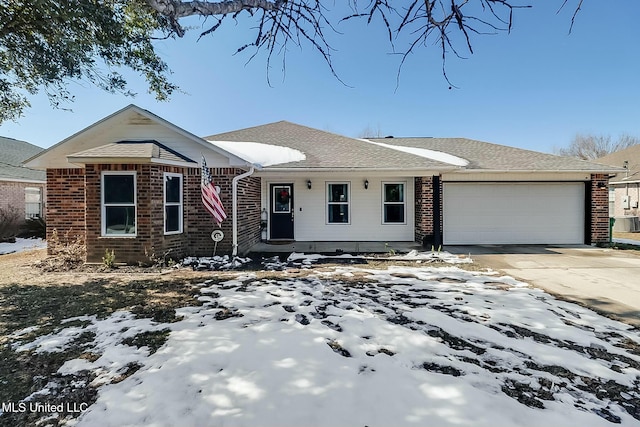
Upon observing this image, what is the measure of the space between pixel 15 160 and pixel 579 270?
73.8ft

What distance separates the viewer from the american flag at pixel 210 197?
7688 millimetres

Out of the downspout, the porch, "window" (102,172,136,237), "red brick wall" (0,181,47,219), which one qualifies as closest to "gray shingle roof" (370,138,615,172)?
the porch

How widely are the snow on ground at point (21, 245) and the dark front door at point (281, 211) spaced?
774 cm

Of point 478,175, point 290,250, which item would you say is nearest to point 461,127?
point 478,175

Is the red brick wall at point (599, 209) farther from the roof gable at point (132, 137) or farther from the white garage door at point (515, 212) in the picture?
the roof gable at point (132, 137)

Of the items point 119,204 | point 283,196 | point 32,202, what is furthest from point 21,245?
point 283,196

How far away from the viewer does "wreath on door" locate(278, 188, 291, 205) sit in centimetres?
1127

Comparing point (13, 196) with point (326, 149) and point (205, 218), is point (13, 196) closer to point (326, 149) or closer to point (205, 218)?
point (205, 218)

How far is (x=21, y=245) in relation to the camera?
1119 centimetres

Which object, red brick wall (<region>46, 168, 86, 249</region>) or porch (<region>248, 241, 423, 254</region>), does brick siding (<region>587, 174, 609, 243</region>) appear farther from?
red brick wall (<region>46, 168, 86, 249</region>)

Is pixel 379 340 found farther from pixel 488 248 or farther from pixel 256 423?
pixel 488 248

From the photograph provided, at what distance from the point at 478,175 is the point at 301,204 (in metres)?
5.96

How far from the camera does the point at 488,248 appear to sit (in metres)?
9.98

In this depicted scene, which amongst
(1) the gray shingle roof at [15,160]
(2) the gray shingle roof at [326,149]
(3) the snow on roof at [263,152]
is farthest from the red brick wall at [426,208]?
(1) the gray shingle roof at [15,160]
